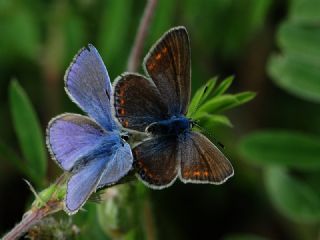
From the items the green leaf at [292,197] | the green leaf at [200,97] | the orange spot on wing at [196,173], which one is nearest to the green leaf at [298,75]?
the green leaf at [292,197]

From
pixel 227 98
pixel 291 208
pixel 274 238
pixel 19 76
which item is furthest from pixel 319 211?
pixel 19 76

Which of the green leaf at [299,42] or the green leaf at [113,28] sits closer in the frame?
the green leaf at [299,42]

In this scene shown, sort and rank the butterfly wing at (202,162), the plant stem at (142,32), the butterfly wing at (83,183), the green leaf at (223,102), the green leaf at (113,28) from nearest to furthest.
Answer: the butterfly wing at (83,183) < the butterfly wing at (202,162) < the green leaf at (223,102) < the plant stem at (142,32) < the green leaf at (113,28)

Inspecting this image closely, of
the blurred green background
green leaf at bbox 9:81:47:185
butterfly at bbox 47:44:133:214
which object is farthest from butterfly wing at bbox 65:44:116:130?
the blurred green background

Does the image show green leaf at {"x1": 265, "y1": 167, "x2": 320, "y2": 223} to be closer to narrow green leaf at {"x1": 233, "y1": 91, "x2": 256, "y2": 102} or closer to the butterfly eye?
narrow green leaf at {"x1": 233, "y1": 91, "x2": 256, "y2": 102}

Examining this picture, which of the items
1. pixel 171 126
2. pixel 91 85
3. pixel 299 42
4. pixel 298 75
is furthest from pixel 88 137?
pixel 299 42

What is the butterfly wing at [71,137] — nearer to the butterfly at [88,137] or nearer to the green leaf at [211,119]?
the butterfly at [88,137]

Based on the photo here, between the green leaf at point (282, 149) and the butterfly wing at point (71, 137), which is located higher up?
the butterfly wing at point (71, 137)

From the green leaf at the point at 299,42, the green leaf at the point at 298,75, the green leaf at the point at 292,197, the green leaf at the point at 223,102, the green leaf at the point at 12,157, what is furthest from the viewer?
the green leaf at the point at 292,197
